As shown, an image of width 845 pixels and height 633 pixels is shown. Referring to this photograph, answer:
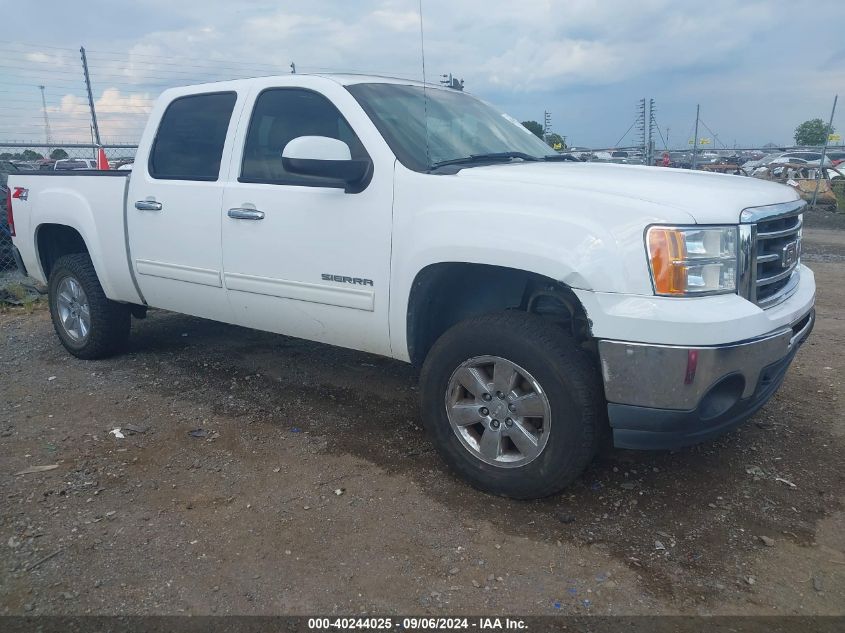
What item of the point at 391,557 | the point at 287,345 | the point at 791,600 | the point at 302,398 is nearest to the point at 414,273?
the point at 391,557

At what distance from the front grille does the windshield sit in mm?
1474

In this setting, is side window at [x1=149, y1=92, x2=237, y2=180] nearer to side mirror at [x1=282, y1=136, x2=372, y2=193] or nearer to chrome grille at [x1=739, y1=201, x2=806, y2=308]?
side mirror at [x1=282, y1=136, x2=372, y2=193]

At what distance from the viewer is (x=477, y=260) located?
306 centimetres

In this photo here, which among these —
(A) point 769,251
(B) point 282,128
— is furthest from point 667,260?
(B) point 282,128

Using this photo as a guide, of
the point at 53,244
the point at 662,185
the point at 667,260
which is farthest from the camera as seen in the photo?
the point at 53,244

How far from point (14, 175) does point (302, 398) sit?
3087 mm

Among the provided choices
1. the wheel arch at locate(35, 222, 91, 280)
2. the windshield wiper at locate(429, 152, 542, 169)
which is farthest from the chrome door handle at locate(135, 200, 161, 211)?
the windshield wiper at locate(429, 152, 542, 169)

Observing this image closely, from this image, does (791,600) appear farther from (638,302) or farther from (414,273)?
(414,273)

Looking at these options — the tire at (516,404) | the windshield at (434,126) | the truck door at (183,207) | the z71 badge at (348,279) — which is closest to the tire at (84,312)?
the truck door at (183,207)

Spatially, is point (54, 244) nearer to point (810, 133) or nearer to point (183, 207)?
point (183, 207)

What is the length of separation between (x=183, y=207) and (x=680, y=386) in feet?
10.4

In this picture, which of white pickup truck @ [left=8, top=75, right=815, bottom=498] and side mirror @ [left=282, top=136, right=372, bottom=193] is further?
side mirror @ [left=282, top=136, right=372, bottom=193]

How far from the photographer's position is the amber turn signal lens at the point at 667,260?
105 inches

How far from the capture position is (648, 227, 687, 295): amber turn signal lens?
2.68 m
